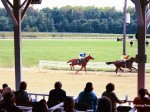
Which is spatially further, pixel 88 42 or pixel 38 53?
pixel 88 42

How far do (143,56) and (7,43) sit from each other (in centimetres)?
3759

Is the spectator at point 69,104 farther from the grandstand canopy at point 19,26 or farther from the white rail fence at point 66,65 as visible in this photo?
the white rail fence at point 66,65

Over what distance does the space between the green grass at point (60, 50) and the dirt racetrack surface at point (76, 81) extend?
7.60 m

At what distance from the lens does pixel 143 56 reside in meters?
6.95

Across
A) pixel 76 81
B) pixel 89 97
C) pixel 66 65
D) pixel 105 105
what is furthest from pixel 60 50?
pixel 105 105

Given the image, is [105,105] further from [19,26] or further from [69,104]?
[19,26]

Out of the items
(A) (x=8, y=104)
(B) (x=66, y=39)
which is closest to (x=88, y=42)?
(B) (x=66, y=39)

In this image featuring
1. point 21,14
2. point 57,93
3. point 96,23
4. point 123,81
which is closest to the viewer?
point 57,93

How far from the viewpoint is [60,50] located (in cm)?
4081

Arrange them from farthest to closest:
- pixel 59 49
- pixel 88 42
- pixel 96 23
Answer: pixel 88 42
pixel 59 49
pixel 96 23

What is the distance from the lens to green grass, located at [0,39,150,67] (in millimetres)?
33250

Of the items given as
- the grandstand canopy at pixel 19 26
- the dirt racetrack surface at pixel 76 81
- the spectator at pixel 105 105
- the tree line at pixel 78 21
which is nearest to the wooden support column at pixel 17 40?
the grandstand canopy at pixel 19 26

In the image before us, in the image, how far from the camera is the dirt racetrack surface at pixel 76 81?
50.8ft

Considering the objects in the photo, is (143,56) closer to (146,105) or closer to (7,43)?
(146,105)
